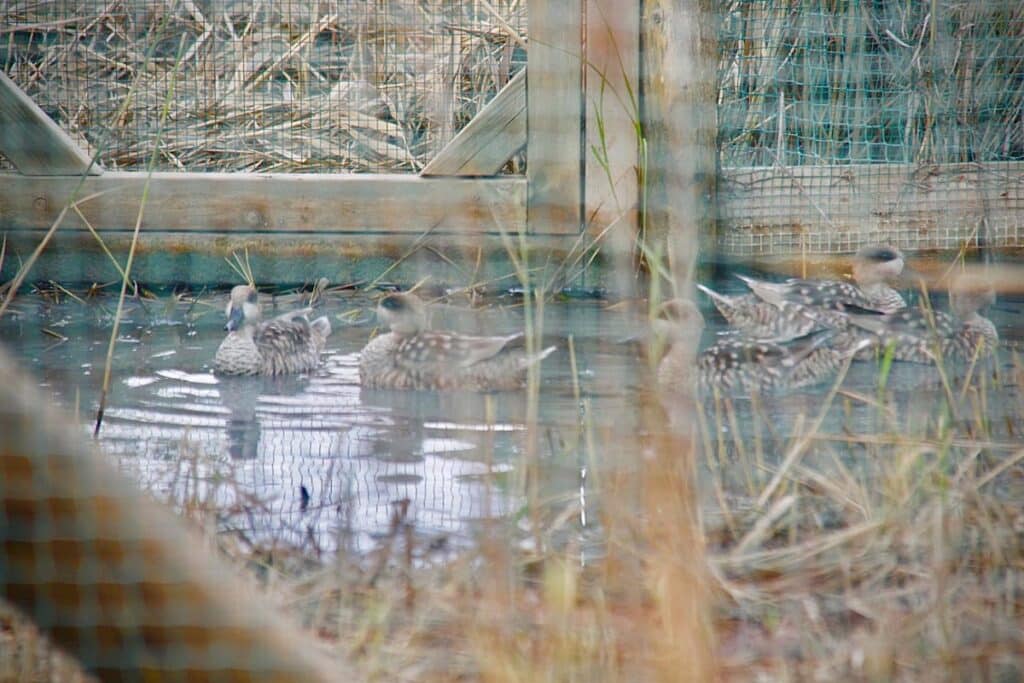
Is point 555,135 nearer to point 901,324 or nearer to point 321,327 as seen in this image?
point 321,327

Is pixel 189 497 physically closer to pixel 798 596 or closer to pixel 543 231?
pixel 798 596

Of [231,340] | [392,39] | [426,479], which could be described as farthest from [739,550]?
[392,39]

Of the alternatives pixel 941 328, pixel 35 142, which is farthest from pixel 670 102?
pixel 35 142

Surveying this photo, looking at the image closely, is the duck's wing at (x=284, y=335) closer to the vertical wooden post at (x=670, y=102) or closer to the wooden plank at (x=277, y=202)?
the wooden plank at (x=277, y=202)

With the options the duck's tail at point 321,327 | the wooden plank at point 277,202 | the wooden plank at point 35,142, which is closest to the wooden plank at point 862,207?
the wooden plank at point 277,202

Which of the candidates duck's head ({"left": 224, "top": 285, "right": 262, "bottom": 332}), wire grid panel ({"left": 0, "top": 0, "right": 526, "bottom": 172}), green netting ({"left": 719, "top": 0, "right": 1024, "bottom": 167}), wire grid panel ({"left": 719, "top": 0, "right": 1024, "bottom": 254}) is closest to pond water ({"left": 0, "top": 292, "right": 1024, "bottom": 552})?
duck's head ({"left": 224, "top": 285, "right": 262, "bottom": 332})

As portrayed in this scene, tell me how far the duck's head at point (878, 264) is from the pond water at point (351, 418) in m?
0.40

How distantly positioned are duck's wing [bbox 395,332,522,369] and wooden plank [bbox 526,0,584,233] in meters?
0.63

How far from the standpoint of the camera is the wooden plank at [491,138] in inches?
167

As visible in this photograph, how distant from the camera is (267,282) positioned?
184 inches

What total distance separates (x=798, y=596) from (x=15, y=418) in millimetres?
1380

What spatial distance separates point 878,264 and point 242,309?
211 cm

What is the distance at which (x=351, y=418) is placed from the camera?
10.7 ft

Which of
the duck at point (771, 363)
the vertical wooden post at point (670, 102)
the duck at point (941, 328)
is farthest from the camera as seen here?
the duck at point (941, 328)
